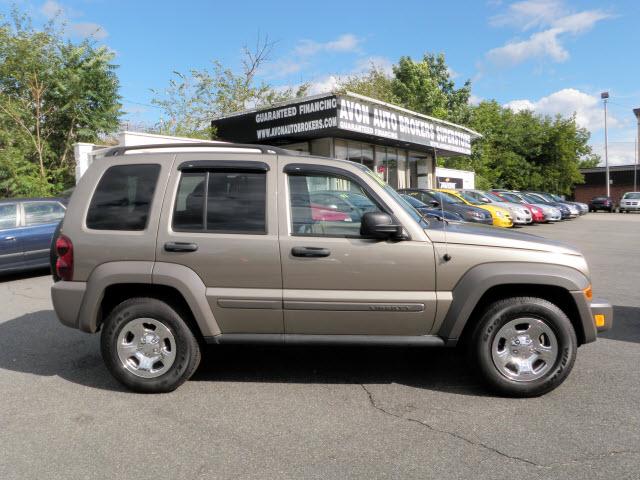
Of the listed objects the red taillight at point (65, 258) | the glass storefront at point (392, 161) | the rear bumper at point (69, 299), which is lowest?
the rear bumper at point (69, 299)

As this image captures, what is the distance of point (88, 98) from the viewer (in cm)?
1875

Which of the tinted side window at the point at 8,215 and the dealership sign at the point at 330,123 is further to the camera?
the dealership sign at the point at 330,123

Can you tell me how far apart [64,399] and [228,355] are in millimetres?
1527

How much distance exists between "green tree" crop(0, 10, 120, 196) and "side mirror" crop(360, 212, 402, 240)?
1581cm

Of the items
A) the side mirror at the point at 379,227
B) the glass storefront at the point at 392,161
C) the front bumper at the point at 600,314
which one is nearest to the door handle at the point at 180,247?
the side mirror at the point at 379,227

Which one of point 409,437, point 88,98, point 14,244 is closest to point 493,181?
point 88,98

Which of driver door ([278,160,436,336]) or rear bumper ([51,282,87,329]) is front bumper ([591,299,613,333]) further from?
rear bumper ([51,282,87,329])

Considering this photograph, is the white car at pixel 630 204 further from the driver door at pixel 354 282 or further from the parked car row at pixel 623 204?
the driver door at pixel 354 282

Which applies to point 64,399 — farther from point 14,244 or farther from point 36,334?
point 14,244

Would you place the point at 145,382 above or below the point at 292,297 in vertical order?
below

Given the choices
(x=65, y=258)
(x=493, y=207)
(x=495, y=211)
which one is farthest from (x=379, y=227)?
(x=493, y=207)

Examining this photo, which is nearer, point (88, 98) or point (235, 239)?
point (235, 239)

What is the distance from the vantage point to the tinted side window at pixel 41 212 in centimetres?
966

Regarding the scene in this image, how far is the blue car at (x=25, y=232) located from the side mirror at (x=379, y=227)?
313 inches
